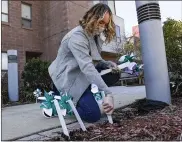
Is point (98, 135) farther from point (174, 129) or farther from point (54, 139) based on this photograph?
point (174, 129)

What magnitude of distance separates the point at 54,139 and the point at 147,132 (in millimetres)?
612

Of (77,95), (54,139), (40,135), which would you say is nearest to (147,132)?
(54,139)

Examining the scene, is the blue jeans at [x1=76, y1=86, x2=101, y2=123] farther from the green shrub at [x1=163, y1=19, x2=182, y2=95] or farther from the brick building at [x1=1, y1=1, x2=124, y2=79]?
the brick building at [x1=1, y1=1, x2=124, y2=79]

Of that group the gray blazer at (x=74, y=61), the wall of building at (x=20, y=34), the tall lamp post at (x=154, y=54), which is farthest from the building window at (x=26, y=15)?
the gray blazer at (x=74, y=61)

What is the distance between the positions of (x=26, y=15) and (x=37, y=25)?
0.71 meters

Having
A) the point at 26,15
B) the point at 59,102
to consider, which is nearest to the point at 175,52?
the point at 59,102

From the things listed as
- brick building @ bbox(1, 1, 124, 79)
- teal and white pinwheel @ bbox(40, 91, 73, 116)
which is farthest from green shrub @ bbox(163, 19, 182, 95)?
brick building @ bbox(1, 1, 124, 79)

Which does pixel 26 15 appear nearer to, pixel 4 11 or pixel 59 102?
pixel 4 11

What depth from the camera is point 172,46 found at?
3.52 meters

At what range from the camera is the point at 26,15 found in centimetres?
1203

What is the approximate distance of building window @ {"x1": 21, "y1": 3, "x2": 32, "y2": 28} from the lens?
11.9 metres

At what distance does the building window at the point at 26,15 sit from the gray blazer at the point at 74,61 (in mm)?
9790

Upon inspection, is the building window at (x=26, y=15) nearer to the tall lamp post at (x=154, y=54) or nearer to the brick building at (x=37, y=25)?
the brick building at (x=37, y=25)

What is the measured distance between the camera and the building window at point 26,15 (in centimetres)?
1188
